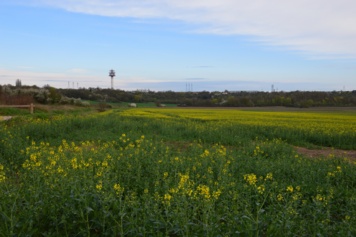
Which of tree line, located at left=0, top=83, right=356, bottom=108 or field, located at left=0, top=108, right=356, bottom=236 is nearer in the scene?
field, located at left=0, top=108, right=356, bottom=236

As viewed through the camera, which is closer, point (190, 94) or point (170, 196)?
point (170, 196)

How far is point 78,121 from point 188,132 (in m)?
5.64

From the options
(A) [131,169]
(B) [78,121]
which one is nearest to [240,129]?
(B) [78,121]

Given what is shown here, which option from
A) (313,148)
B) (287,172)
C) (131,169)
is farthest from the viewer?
(313,148)

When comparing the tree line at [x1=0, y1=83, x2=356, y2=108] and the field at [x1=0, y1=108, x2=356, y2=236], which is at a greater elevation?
the tree line at [x1=0, y1=83, x2=356, y2=108]

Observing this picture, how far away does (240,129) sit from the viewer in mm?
19562

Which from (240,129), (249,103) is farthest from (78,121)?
(249,103)

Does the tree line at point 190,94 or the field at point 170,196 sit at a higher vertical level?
the tree line at point 190,94

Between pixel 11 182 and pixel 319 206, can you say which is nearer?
pixel 319 206

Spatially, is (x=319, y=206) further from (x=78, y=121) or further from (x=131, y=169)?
(x=78, y=121)

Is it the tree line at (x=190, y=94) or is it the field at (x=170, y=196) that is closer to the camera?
the field at (x=170, y=196)

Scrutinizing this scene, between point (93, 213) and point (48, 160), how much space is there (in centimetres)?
337

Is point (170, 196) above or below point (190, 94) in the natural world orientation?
below

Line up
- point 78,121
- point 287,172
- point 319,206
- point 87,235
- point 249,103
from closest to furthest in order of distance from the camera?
point 87,235 < point 319,206 < point 287,172 < point 78,121 < point 249,103
